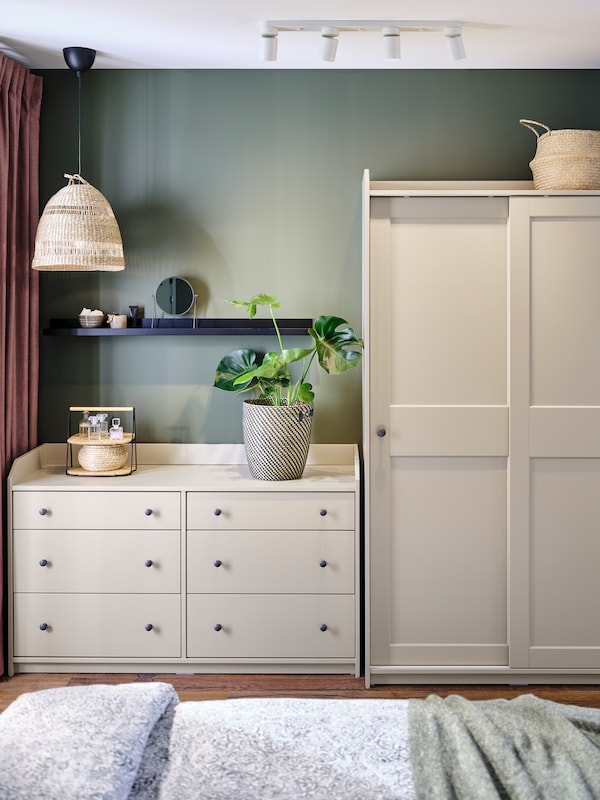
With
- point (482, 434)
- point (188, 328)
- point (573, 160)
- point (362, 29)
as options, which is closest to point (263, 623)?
point (482, 434)

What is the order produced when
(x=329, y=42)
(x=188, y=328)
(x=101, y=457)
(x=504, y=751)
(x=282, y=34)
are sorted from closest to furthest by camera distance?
(x=504, y=751) < (x=329, y=42) < (x=282, y=34) < (x=101, y=457) < (x=188, y=328)

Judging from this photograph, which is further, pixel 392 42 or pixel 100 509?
pixel 100 509

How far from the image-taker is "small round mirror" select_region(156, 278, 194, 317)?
357 cm

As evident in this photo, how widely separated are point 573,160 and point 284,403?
152cm

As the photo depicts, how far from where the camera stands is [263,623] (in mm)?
3217

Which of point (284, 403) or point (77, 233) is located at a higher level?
point (77, 233)

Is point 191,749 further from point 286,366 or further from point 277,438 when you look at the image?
point 286,366

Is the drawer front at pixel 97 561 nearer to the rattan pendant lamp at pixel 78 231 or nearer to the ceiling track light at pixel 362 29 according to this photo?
the rattan pendant lamp at pixel 78 231

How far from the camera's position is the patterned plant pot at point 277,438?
323cm

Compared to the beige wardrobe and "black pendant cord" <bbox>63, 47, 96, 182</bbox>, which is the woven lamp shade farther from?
the beige wardrobe

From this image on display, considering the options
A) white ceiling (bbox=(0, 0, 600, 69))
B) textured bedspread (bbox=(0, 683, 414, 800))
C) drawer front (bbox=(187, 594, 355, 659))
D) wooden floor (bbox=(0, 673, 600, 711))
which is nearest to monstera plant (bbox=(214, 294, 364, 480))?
drawer front (bbox=(187, 594, 355, 659))

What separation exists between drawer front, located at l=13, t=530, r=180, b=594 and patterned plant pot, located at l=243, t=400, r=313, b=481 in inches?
17.8

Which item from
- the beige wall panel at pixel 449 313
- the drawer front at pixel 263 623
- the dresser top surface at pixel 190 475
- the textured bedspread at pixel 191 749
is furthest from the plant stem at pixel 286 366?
the textured bedspread at pixel 191 749

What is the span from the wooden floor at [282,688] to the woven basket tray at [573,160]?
199 cm
